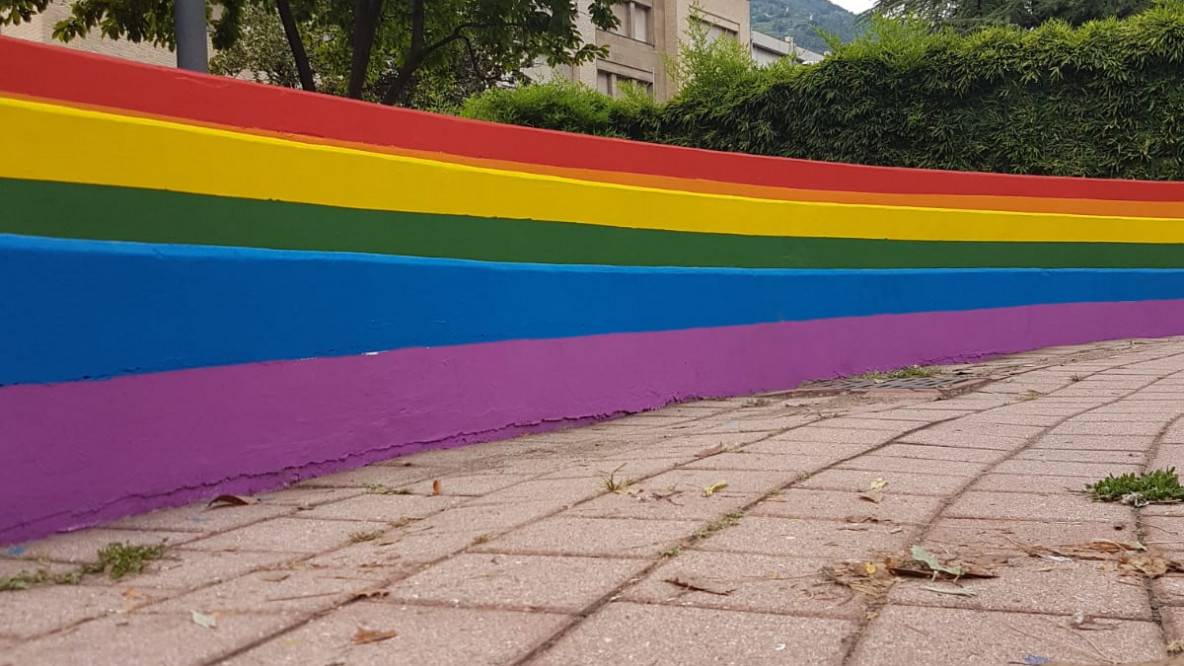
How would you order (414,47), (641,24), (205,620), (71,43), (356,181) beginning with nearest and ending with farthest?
(205,620) → (356,181) → (414,47) → (71,43) → (641,24)

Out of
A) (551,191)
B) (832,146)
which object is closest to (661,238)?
(551,191)

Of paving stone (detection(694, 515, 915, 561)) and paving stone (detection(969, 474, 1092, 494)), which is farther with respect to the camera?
paving stone (detection(969, 474, 1092, 494))

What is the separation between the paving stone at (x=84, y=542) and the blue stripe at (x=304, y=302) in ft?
1.64

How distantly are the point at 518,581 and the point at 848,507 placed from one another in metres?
1.23

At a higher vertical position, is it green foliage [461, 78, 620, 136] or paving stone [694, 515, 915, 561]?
green foliage [461, 78, 620, 136]

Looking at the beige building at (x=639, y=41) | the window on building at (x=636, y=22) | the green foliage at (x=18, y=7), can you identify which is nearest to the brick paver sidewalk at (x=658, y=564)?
the green foliage at (x=18, y=7)

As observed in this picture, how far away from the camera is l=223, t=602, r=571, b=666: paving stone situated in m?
2.19

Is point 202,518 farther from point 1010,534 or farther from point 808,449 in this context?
point 1010,534

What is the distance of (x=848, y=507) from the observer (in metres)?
3.43

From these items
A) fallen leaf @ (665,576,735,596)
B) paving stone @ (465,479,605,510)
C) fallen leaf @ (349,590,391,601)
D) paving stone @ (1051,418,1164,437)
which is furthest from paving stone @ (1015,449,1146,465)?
fallen leaf @ (349,590,391,601)

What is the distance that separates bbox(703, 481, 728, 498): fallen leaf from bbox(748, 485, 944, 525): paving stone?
21 centimetres

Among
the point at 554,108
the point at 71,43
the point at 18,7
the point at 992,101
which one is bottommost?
the point at 992,101

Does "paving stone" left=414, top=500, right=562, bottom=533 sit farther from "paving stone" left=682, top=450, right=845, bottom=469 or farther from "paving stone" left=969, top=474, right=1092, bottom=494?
"paving stone" left=969, top=474, right=1092, bottom=494

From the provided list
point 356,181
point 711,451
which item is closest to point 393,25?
point 356,181
